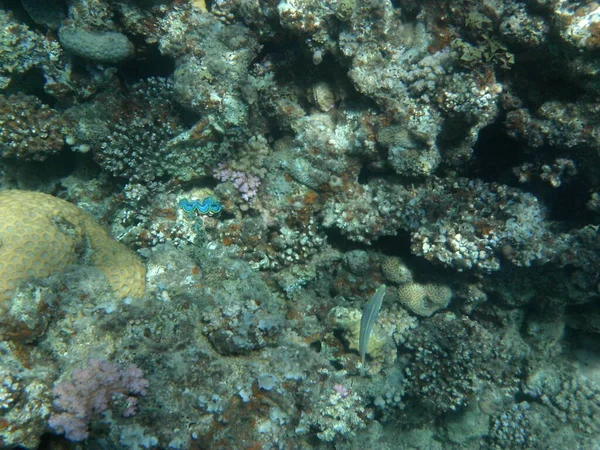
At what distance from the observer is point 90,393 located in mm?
3311

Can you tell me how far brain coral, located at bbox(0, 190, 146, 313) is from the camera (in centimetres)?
406

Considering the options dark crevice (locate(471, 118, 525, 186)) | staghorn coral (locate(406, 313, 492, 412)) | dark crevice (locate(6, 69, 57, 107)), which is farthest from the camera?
dark crevice (locate(6, 69, 57, 107))

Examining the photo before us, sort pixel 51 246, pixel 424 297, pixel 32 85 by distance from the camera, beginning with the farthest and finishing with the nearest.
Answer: pixel 32 85
pixel 424 297
pixel 51 246

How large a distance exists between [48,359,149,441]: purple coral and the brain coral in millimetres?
1182

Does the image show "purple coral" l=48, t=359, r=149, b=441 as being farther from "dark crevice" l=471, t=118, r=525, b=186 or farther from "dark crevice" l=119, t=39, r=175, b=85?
"dark crevice" l=471, t=118, r=525, b=186

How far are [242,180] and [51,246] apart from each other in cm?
270

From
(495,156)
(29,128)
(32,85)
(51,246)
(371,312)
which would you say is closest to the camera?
(371,312)

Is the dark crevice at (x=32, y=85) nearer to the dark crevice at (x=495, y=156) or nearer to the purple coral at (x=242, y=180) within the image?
the purple coral at (x=242, y=180)

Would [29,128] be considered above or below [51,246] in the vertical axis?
above

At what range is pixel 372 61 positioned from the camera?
504cm

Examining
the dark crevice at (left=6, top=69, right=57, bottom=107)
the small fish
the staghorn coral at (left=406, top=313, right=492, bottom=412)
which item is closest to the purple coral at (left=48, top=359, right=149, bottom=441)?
the small fish

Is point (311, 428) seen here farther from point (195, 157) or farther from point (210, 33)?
point (210, 33)

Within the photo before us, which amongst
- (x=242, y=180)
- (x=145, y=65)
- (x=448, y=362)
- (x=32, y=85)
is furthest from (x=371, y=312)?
(x=32, y=85)

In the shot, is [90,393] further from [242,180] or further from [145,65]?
[145,65]
